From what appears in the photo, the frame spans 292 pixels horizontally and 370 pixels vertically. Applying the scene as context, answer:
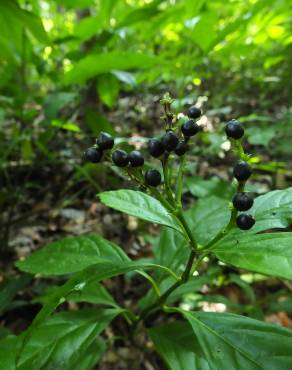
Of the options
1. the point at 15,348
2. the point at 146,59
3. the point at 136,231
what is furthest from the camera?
the point at 136,231

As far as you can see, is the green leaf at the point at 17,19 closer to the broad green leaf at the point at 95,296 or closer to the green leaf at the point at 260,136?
the broad green leaf at the point at 95,296

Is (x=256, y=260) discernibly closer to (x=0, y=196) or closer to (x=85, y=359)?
(x=85, y=359)

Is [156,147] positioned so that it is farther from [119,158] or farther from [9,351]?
[9,351]

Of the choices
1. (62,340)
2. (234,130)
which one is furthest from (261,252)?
(62,340)

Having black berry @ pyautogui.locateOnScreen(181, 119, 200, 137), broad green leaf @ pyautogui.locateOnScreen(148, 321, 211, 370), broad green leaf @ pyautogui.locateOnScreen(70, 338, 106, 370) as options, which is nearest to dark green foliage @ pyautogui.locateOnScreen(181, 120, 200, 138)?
black berry @ pyautogui.locateOnScreen(181, 119, 200, 137)

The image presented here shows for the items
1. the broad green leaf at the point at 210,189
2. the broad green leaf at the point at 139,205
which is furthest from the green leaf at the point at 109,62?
the broad green leaf at the point at 139,205

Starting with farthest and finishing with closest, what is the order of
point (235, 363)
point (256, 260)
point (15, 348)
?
point (15, 348)
point (235, 363)
point (256, 260)

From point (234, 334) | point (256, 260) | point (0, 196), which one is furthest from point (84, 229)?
point (256, 260)

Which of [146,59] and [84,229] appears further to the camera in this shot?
[84,229]

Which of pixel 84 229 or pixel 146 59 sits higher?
pixel 146 59
